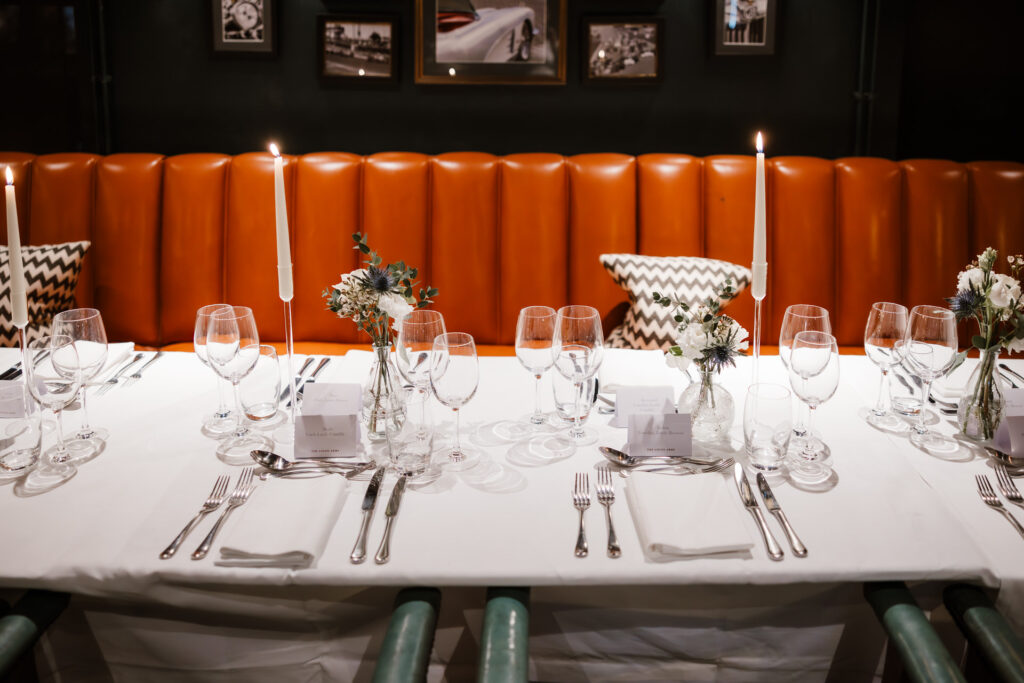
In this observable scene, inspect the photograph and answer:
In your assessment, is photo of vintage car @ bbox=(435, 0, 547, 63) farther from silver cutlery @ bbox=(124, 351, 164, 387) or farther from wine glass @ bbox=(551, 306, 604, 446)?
wine glass @ bbox=(551, 306, 604, 446)

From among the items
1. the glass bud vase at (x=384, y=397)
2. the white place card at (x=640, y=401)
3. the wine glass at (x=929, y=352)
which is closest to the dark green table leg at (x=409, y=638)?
the glass bud vase at (x=384, y=397)

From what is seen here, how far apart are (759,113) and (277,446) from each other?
7.67 feet

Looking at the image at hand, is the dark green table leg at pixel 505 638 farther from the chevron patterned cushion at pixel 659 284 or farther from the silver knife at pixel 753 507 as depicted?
the chevron patterned cushion at pixel 659 284

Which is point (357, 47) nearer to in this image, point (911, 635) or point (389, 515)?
point (389, 515)

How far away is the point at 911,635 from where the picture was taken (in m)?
0.93

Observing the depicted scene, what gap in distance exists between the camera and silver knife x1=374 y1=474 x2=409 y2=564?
101 centimetres

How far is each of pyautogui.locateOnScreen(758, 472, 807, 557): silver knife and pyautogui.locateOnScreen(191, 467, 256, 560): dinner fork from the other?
725mm

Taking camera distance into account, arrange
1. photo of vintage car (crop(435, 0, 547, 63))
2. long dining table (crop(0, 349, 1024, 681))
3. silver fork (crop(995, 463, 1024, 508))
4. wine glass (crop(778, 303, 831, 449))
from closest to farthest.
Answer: long dining table (crop(0, 349, 1024, 681))
silver fork (crop(995, 463, 1024, 508))
wine glass (crop(778, 303, 831, 449))
photo of vintage car (crop(435, 0, 547, 63))

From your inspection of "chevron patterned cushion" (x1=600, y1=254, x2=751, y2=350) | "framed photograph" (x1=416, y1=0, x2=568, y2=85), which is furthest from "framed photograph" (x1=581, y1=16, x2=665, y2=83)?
"chevron patterned cushion" (x1=600, y1=254, x2=751, y2=350)

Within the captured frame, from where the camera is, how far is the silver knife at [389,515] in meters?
1.01

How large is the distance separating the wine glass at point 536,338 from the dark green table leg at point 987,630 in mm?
665

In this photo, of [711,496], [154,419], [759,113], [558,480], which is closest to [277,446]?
[154,419]

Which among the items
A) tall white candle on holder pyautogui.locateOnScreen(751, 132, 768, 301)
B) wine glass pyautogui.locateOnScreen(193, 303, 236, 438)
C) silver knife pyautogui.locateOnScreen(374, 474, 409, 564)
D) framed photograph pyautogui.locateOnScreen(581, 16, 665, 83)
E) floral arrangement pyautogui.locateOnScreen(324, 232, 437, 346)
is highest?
framed photograph pyautogui.locateOnScreen(581, 16, 665, 83)

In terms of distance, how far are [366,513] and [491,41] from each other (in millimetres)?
2219
